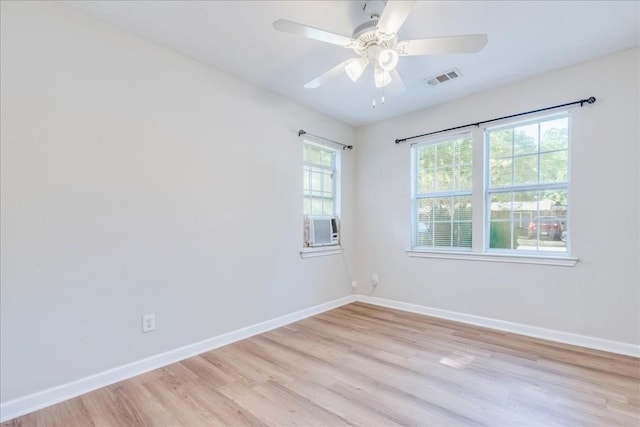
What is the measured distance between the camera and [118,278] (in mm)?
2170

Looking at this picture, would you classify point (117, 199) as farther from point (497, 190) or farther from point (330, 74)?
point (497, 190)

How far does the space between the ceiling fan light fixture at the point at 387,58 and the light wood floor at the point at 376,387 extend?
2082 millimetres

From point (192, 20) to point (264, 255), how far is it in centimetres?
210

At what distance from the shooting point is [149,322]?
2320 millimetres

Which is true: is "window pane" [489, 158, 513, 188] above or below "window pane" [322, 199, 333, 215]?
above

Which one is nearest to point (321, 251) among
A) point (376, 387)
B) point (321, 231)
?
point (321, 231)

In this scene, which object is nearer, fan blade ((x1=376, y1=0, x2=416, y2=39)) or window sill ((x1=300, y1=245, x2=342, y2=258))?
fan blade ((x1=376, y1=0, x2=416, y2=39))

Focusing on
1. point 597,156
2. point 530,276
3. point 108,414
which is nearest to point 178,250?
point 108,414

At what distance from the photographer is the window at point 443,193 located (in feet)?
11.5

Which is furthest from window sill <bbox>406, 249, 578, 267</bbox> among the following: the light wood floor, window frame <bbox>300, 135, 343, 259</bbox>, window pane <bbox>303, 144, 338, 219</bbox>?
window pane <bbox>303, 144, 338, 219</bbox>

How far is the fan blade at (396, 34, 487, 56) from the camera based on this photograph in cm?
169

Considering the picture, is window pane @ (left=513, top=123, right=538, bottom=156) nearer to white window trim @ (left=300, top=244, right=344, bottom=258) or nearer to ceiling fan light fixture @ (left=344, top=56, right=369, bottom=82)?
ceiling fan light fixture @ (left=344, top=56, right=369, bottom=82)

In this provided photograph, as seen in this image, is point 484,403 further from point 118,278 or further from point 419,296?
point 118,278

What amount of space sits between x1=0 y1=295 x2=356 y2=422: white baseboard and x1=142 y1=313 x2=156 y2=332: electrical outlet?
0.72 feet
